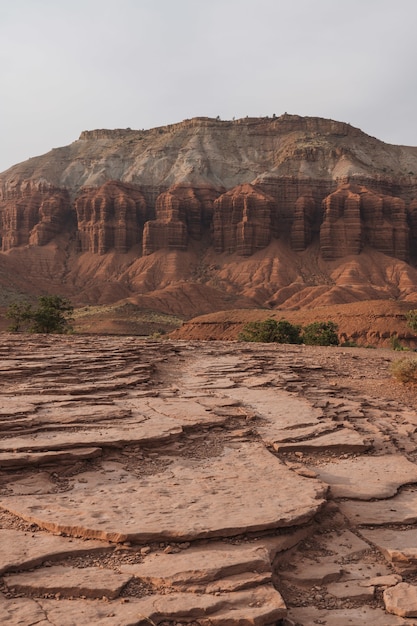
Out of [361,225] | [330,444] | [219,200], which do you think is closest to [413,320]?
[330,444]

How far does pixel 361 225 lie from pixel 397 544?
75.8 metres

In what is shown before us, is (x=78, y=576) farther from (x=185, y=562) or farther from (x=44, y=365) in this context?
(x=44, y=365)

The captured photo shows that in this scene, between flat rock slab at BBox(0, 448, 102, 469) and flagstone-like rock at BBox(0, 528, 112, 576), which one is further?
flat rock slab at BBox(0, 448, 102, 469)

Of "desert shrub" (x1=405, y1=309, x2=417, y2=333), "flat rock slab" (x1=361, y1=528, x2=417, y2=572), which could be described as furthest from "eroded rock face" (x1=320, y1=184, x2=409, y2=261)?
"flat rock slab" (x1=361, y1=528, x2=417, y2=572)

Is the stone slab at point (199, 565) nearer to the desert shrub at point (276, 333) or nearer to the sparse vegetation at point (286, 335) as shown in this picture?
the sparse vegetation at point (286, 335)

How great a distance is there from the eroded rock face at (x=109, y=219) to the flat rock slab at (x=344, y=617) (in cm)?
8198

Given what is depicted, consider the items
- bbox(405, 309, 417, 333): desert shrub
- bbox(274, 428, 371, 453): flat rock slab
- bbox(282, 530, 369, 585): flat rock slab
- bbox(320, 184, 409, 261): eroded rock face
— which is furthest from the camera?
bbox(320, 184, 409, 261): eroded rock face

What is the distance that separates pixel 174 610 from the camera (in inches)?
118

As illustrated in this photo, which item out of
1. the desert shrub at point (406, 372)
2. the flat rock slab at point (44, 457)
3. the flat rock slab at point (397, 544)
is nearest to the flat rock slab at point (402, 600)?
the flat rock slab at point (397, 544)

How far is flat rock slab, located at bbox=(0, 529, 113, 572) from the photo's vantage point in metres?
3.43

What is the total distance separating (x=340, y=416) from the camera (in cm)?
804

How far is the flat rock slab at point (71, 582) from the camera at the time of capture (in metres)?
3.18

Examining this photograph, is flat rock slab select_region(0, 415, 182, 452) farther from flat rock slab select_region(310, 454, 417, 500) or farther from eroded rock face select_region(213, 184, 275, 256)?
→ eroded rock face select_region(213, 184, 275, 256)

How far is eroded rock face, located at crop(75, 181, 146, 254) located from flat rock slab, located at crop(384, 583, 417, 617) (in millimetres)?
81857
